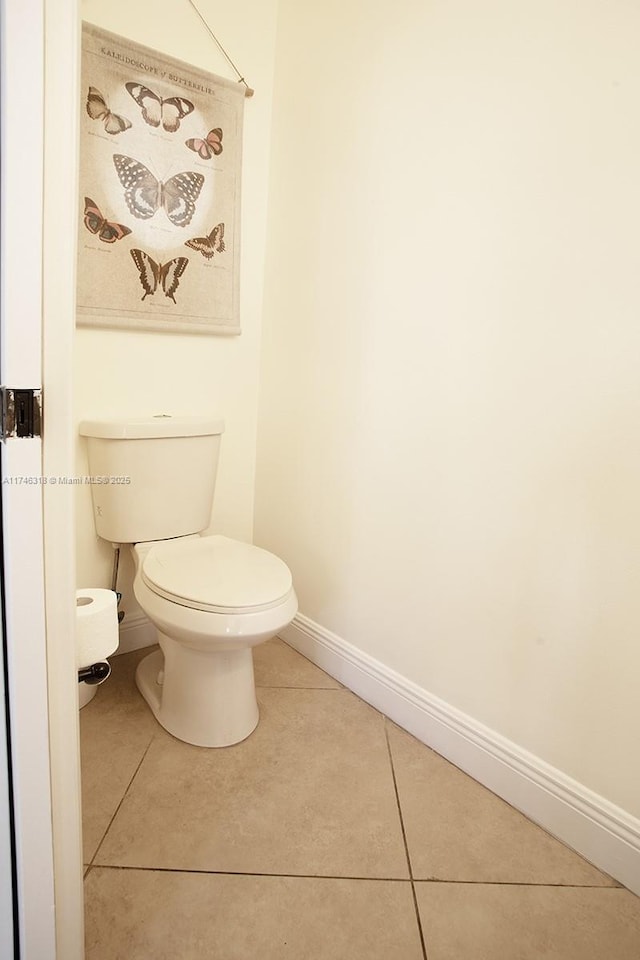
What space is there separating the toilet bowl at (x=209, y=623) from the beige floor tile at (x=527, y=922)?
2.06 ft

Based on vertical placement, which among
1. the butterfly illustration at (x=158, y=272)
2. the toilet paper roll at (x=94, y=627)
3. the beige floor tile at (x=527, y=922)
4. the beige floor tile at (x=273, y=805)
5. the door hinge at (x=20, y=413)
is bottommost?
the beige floor tile at (x=527, y=922)

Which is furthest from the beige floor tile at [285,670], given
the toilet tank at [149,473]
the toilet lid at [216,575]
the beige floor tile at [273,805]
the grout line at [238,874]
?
the grout line at [238,874]

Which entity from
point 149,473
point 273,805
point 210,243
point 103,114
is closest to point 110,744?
point 273,805

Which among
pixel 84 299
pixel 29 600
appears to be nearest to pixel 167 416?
pixel 84 299

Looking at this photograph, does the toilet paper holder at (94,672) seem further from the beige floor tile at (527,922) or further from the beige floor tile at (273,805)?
the beige floor tile at (527,922)

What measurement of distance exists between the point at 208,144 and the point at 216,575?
1.35 meters

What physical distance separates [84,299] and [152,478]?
55 centimetres

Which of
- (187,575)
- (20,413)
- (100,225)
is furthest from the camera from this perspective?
(100,225)

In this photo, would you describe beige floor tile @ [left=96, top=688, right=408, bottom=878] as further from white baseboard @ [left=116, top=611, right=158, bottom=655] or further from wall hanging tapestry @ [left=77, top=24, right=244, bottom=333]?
wall hanging tapestry @ [left=77, top=24, right=244, bottom=333]

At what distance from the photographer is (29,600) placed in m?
0.67

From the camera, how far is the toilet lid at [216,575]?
1369 mm

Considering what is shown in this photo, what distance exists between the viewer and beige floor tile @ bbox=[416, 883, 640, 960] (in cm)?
105

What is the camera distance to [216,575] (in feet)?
4.88

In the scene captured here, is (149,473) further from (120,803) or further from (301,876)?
(301,876)
